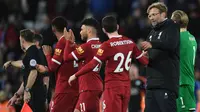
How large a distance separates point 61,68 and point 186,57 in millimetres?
2243

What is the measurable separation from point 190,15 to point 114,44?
8.47 metres

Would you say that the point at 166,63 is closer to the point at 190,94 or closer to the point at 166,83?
the point at 166,83

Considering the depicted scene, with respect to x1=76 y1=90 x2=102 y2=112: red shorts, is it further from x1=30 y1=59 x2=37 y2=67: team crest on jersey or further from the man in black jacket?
the man in black jacket

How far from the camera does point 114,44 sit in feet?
38.4

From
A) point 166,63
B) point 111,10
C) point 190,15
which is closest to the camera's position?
point 166,63

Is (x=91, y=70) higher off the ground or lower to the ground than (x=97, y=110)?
higher

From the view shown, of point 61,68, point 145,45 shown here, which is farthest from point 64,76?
point 145,45

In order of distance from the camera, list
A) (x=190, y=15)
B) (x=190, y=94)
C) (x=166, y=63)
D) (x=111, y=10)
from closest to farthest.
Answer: (x=166, y=63)
(x=190, y=94)
(x=190, y=15)
(x=111, y=10)

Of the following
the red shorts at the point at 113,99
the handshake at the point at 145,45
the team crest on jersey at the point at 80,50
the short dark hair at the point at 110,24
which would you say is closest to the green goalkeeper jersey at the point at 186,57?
the red shorts at the point at 113,99

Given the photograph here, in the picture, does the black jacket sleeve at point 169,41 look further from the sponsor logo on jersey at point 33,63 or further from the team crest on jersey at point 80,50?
the sponsor logo on jersey at point 33,63

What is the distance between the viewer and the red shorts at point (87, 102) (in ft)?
40.0

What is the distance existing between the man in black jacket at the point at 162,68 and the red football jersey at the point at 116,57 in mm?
549

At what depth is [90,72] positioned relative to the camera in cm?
1234

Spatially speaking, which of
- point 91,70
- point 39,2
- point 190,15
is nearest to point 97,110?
point 91,70
